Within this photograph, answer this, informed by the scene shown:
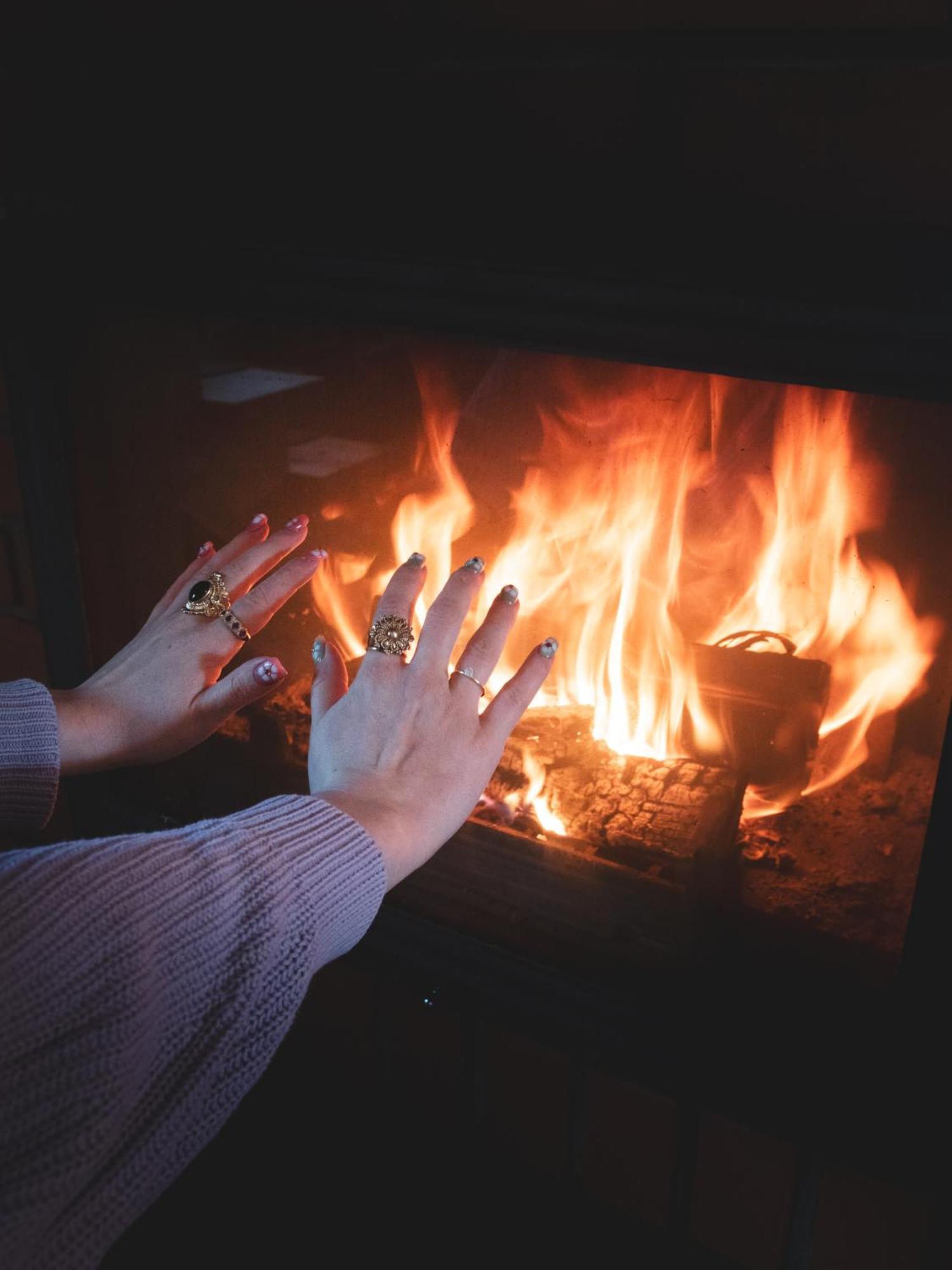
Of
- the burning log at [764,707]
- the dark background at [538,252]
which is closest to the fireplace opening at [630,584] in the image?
the burning log at [764,707]

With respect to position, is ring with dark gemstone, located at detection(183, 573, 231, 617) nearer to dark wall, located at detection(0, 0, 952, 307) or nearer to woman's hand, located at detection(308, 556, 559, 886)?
woman's hand, located at detection(308, 556, 559, 886)

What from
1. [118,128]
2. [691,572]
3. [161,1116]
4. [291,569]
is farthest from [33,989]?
[118,128]

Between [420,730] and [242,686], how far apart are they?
24 cm

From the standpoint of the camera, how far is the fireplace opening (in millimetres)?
923

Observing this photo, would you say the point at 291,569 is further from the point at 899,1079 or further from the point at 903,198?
the point at 899,1079

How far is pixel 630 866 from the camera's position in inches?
43.4

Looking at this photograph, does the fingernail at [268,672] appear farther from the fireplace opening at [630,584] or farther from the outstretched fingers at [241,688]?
the fireplace opening at [630,584]

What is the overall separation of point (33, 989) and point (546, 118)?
788 mm

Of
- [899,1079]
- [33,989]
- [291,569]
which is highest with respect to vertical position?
[291,569]

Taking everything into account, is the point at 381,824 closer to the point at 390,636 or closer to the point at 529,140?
the point at 390,636

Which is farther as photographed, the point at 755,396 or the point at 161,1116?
the point at 755,396

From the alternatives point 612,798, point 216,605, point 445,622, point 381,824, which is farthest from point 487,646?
point 612,798

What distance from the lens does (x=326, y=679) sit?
811 millimetres

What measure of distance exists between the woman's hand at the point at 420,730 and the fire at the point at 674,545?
0.28m
